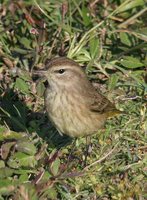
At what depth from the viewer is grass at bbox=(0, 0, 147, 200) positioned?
630 centimetres

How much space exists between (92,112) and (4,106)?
3.65 ft

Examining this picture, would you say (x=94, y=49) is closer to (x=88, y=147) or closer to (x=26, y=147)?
(x=88, y=147)

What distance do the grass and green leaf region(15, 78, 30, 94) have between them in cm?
1

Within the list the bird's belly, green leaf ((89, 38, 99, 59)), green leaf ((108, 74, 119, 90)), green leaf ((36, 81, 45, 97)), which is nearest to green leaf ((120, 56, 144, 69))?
green leaf ((108, 74, 119, 90))

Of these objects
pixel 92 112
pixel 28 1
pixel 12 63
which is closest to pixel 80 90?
pixel 92 112

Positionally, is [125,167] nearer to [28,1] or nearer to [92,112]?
[92,112]

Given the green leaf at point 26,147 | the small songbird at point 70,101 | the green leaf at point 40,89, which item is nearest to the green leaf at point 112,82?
the green leaf at point 40,89

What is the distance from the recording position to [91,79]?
26.6 ft

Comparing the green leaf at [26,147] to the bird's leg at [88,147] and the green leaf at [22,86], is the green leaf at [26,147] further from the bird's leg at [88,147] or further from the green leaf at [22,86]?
the green leaf at [22,86]

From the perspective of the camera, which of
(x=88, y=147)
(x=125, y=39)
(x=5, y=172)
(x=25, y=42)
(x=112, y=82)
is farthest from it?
(x=125, y=39)

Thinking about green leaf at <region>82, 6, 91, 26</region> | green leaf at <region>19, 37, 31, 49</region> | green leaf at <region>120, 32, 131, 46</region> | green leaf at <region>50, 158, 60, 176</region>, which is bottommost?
green leaf at <region>50, 158, 60, 176</region>

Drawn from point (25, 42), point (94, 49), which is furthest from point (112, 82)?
point (25, 42)

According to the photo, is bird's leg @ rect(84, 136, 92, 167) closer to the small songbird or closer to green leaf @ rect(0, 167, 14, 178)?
the small songbird

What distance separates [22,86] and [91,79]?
0.93 m
